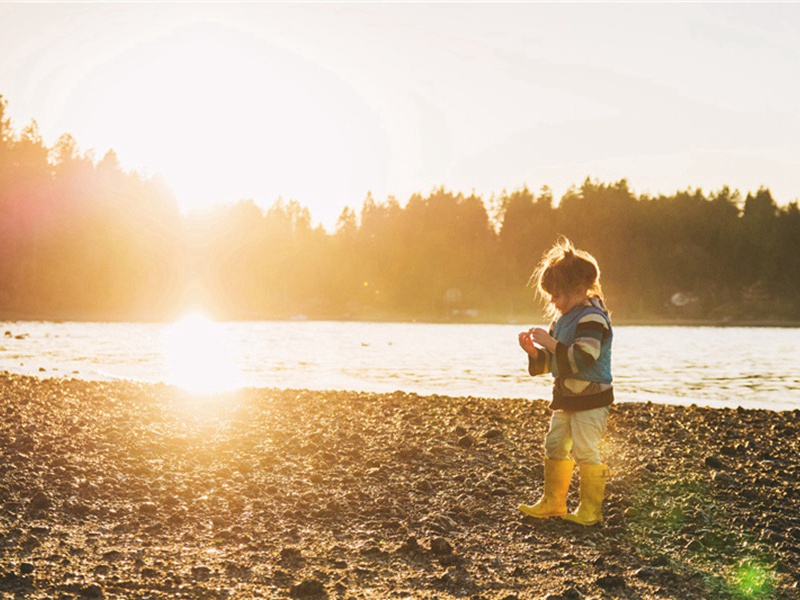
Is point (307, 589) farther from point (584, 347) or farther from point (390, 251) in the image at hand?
point (390, 251)

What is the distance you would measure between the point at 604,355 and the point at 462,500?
92.5 inches

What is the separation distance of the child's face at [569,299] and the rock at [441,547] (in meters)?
2.74

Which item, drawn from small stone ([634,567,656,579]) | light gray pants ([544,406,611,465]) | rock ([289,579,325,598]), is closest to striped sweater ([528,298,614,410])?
light gray pants ([544,406,611,465])

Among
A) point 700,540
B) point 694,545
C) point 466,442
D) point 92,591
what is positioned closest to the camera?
point 92,591

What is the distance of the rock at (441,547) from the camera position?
704 cm

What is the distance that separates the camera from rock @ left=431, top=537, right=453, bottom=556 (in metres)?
7.04

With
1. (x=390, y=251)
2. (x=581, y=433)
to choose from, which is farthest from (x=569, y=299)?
(x=390, y=251)

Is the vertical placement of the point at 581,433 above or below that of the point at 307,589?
above

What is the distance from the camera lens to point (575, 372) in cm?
789

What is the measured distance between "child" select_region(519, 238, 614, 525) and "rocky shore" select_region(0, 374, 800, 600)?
37 centimetres

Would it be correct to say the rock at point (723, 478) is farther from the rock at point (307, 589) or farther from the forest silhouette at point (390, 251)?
the forest silhouette at point (390, 251)

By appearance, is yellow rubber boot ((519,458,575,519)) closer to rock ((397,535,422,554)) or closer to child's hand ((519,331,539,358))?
child's hand ((519,331,539,358))

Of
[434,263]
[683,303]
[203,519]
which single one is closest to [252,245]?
[434,263]

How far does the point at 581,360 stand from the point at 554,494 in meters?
1.51
